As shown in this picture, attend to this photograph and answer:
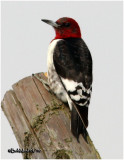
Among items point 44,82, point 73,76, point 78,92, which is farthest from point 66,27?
point 78,92

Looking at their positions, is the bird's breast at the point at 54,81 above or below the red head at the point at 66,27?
below

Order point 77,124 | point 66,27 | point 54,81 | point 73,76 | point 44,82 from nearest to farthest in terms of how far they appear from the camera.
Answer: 1. point 77,124
2. point 73,76
3. point 54,81
4. point 44,82
5. point 66,27

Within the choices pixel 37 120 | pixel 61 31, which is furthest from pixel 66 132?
pixel 61 31

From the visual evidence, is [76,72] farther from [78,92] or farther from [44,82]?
[44,82]

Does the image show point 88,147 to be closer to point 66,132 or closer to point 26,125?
point 66,132

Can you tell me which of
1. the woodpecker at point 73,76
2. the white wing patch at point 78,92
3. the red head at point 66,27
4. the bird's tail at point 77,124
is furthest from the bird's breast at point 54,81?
the red head at point 66,27

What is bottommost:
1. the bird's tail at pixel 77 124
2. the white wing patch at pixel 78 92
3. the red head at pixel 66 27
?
the bird's tail at pixel 77 124

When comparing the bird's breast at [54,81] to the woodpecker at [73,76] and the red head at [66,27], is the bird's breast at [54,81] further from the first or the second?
the red head at [66,27]
